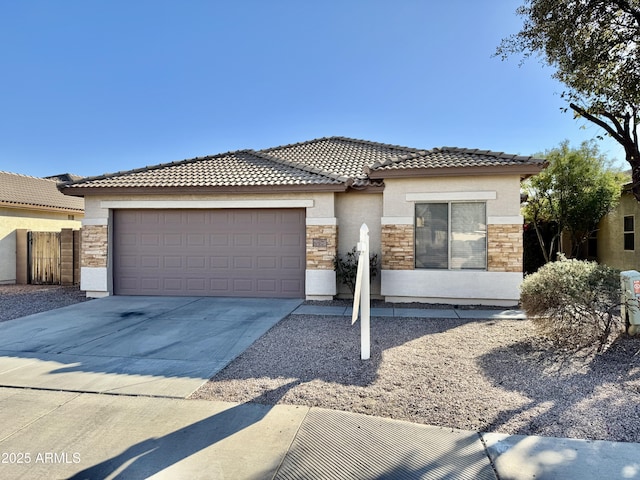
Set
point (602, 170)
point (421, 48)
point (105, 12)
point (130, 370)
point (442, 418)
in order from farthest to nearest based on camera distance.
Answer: point (602, 170) < point (421, 48) < point (105, 12) < point (130, 370) < point (442, 418)

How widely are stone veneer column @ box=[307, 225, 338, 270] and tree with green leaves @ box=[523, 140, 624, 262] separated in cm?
985

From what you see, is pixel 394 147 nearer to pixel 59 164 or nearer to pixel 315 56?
pixel 315 56

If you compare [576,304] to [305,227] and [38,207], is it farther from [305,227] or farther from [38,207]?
[38,207]

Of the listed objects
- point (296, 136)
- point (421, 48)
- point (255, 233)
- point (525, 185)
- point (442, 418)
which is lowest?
point (442, 418)

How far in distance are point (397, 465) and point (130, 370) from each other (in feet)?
12.9

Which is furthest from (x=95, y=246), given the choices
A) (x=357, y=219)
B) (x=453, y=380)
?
(x=453, y=380)

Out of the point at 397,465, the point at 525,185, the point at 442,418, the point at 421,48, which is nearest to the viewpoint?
the point at 397,465

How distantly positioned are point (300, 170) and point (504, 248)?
19.9 ft

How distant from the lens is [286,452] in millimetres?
3295

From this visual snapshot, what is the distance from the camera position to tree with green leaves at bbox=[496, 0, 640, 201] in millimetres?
7668

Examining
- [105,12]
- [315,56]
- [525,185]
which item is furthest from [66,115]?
[525,185]

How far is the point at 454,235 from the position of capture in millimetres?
10047

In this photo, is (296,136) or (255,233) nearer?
(255,233)

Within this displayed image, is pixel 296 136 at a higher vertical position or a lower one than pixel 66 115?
lower
